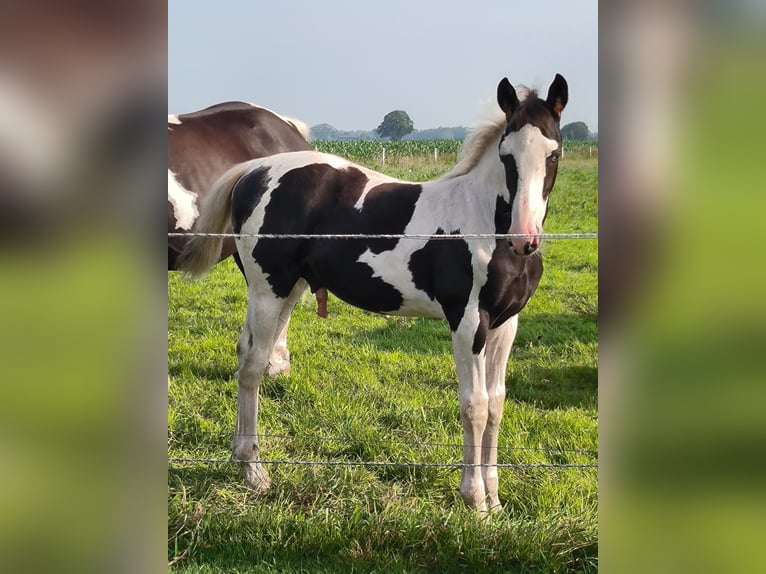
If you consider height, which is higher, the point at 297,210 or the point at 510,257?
the point at 297,210

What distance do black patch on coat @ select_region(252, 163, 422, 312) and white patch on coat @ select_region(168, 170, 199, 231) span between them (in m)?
1.48

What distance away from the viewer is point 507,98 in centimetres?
284

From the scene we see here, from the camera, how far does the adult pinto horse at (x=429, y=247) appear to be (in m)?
2.82

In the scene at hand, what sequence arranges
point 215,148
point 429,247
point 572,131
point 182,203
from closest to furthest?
1. point 429,247
2. point 572,131
3. point 182,203
4. point 215,148

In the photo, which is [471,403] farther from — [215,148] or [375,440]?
[215,148]

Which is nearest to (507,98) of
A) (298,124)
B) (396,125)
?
(298,124)

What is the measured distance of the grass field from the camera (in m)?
2.62

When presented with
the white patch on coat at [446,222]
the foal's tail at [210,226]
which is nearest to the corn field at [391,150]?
the foal's tail at [210,226]

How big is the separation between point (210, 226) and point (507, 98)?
1.84 meters

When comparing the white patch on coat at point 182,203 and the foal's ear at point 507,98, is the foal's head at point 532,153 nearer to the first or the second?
the foal's ear at point 507,98
